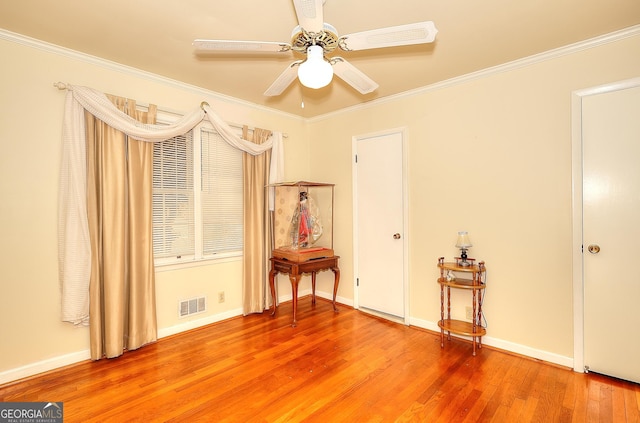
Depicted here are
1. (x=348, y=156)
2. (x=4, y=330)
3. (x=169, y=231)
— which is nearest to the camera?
(x=4, y=330)

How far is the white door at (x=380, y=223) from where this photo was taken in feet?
11.6

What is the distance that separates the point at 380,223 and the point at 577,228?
1806 millimetres

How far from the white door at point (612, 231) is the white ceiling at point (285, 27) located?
0.65 m

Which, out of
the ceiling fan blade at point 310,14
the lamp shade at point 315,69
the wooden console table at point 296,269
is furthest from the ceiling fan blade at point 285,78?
the wooden console table at point 296,269

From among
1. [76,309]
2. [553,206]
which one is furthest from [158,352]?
[553,206]

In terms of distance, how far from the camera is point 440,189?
3223mm

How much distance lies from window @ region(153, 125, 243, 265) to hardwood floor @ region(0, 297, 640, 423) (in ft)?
3.07

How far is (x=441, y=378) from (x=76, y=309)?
2.89 meters

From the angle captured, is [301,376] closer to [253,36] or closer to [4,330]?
[4,330]

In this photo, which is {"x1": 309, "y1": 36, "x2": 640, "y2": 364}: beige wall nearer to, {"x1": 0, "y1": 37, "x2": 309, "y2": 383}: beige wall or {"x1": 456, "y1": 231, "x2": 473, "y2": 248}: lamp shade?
{"x1": 456, "y1": 231, "x2": 473, "y2": 248}: lamp shade

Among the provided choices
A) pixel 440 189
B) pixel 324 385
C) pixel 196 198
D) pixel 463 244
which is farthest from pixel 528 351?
pixel 196 198

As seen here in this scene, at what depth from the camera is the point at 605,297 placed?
2369 mm

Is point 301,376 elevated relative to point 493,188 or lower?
lower

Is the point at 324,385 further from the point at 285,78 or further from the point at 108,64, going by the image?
the point at 108,64
